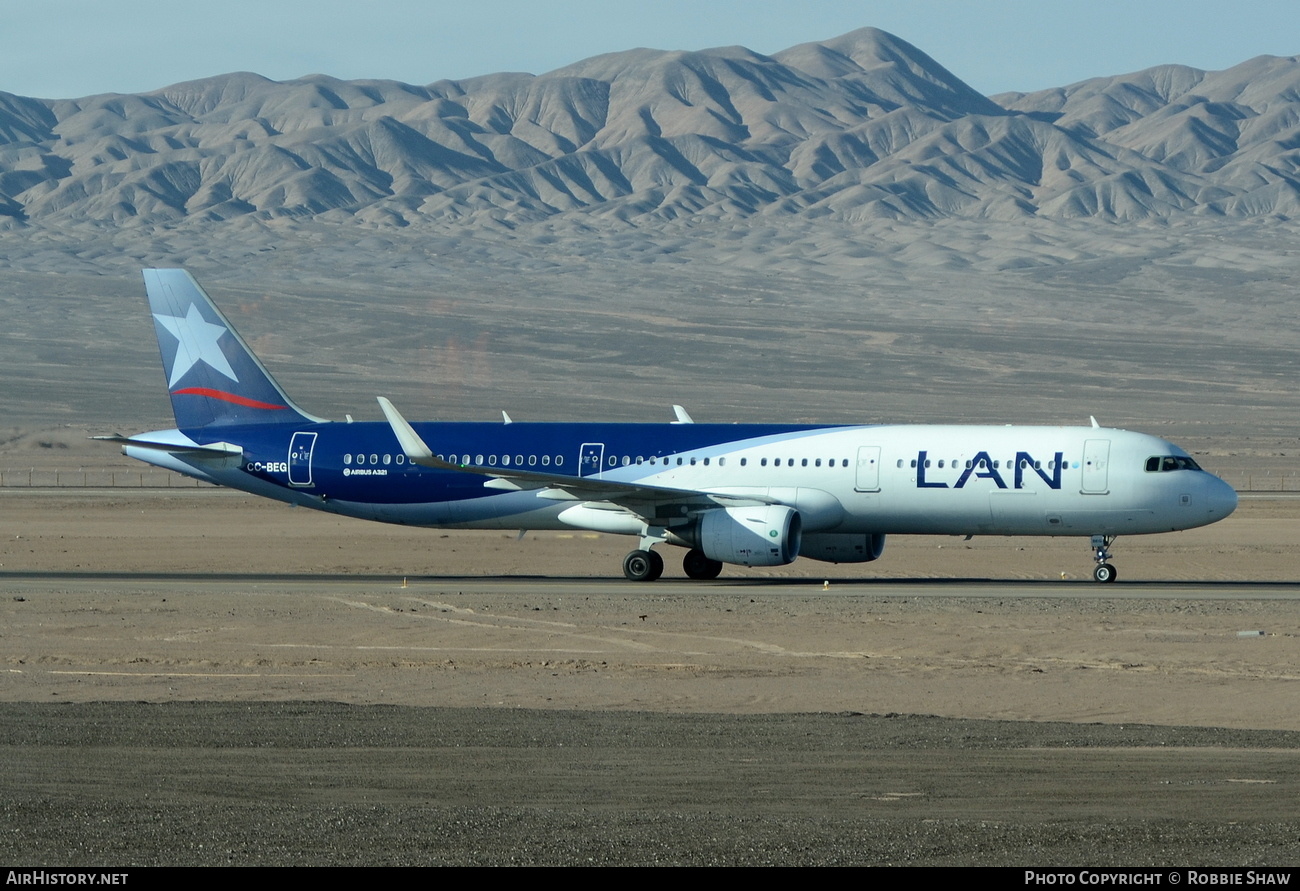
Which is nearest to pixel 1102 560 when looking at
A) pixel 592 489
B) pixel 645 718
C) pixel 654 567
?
pixel 654 567

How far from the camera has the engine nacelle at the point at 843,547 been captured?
43.4m

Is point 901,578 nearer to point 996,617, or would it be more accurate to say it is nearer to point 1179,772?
point 996,617

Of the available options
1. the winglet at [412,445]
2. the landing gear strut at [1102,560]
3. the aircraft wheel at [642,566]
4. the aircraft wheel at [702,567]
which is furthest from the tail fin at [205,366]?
the landing gear strut at [1102,560]

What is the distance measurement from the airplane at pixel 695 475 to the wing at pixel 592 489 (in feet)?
0.17

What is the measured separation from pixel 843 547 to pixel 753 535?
3.35 metres

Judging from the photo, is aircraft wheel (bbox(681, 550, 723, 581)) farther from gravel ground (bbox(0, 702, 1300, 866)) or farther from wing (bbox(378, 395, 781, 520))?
gravel ground (bbox(0, 702, 1300, 866))

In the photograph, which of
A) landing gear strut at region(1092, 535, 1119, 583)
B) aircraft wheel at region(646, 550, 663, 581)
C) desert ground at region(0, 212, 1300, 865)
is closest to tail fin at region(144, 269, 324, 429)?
desert ground at region(0, 212, 1300, 865)

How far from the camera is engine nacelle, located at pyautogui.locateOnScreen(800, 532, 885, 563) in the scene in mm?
43438

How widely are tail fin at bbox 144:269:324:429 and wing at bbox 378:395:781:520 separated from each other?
5952mm

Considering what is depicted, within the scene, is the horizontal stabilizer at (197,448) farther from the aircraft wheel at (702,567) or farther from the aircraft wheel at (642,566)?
the aircraft wheel at (702,567)

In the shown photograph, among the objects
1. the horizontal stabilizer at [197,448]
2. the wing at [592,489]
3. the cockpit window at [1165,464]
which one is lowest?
the wing at [592,489]

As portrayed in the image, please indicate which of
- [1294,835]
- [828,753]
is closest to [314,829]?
[828,753]

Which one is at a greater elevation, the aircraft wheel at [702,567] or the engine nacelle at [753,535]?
the engine nacelle at [753,535]
